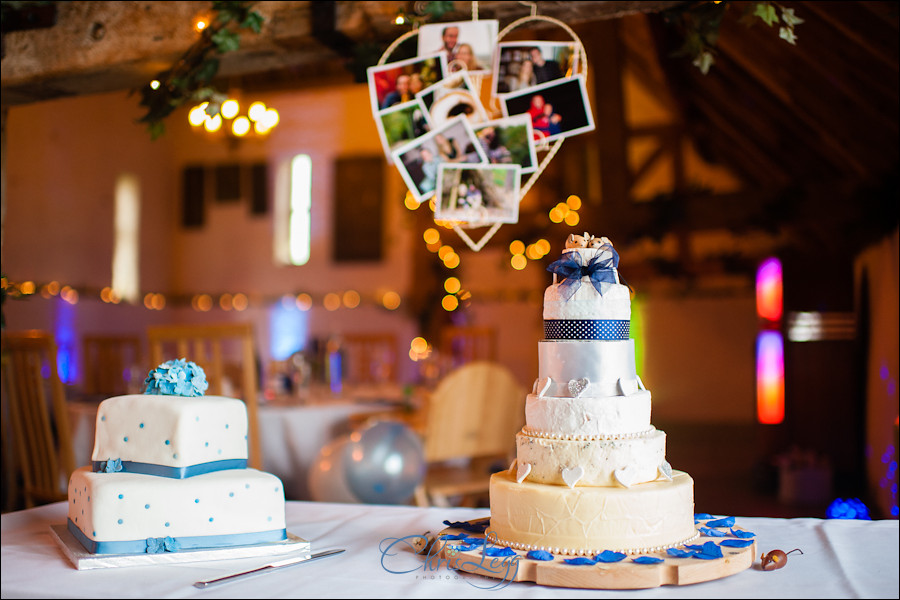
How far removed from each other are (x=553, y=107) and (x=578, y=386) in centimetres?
103

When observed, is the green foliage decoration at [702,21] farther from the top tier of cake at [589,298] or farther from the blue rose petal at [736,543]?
the blue rose petal at [736,543]

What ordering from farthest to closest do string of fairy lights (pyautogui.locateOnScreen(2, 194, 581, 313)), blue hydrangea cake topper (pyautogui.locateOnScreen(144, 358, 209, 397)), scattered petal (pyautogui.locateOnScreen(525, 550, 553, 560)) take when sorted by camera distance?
string of fairy lights (pyautogui.locateOnScreen(2, 194, 581, 313)) → blue hydrangea cake topper (pyautogui.locateOnScreen(144, 358, 209, 397)) → scattered petal (pyautogui.locateOnScreen(525, 550, 553, 560))

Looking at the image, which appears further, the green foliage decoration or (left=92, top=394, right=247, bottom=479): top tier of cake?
the green foliage decoration

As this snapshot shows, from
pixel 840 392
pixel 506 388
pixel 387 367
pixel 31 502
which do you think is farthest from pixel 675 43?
pixel 31 502

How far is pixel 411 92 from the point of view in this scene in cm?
239

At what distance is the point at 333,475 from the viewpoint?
3770 millimetres

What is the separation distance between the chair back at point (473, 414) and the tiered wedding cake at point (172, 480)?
7.35ft

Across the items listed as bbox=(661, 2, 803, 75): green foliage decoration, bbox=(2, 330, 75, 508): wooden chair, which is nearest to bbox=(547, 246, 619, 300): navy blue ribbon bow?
bbox=(661, 2, 803, 75): green foliage decoration

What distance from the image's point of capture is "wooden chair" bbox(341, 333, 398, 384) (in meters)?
6.44

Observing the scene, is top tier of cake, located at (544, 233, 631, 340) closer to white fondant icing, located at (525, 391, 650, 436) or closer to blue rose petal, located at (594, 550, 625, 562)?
white fondant icing, located at (525, 391, 650, 436)

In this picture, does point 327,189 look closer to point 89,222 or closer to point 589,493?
point 89,222

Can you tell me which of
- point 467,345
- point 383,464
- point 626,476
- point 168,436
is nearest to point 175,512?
point 168,436

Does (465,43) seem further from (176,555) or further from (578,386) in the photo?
(176,555)

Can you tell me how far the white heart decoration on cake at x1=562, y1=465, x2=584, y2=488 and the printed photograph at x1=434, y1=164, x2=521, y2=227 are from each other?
961 millimetres
